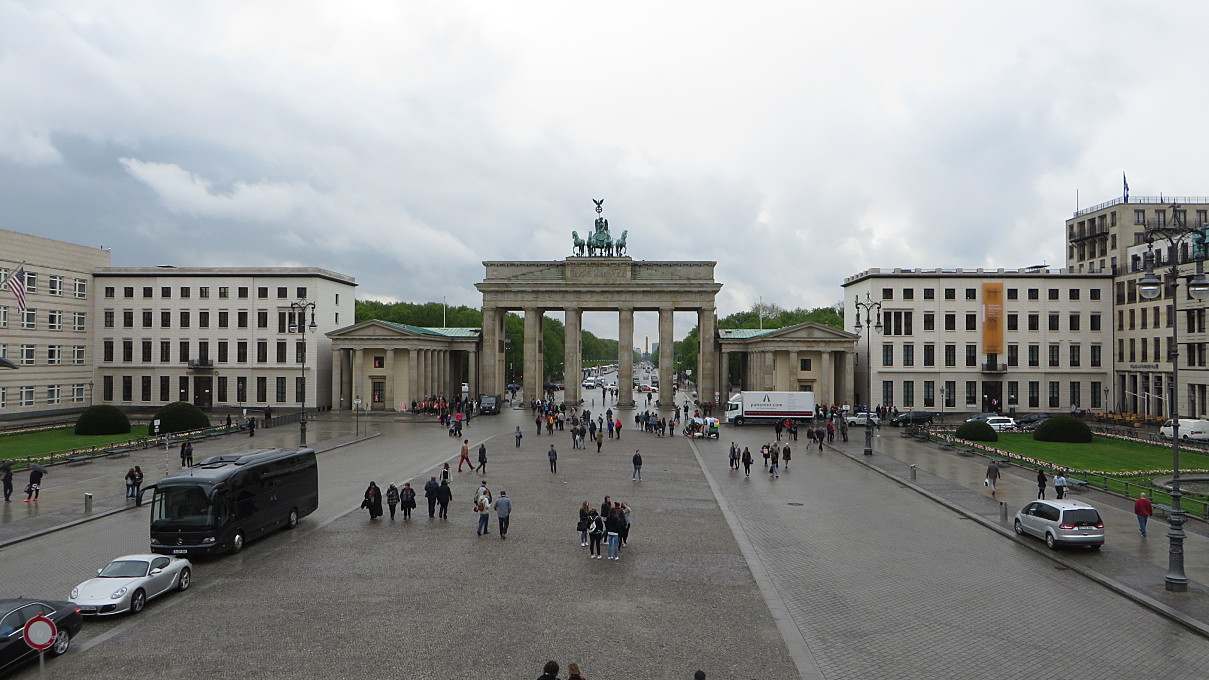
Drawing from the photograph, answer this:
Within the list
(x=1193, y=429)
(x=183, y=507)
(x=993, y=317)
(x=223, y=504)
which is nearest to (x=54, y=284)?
(x=183, y=507)

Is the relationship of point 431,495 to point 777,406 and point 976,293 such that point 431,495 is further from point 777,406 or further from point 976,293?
point 976,293

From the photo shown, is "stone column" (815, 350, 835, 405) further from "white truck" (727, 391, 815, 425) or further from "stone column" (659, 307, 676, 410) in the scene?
"stone column" (659, 307, 676, 410)

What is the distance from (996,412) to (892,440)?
86.9 ft

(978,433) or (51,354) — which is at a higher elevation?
(51,354)

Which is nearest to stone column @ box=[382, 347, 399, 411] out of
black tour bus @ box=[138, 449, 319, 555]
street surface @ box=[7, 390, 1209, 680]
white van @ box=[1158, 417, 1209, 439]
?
street surface @ box=[7, 390, 1209, 680]

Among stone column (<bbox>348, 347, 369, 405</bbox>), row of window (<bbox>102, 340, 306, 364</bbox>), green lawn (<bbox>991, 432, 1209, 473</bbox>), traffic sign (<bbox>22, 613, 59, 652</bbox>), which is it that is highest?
row of window (<bbox>102, 340, 306, 364</bbox>)

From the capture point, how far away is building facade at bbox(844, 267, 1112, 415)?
7712 cm

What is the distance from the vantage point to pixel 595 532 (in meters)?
21.3

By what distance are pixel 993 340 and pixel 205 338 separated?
79236mm

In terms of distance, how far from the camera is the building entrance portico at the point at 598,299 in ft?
283

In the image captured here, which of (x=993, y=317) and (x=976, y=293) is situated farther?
(x=976, y=293)

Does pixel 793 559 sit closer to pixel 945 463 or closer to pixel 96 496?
pixel 945 463

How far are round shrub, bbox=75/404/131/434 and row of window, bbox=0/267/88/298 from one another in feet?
58.4

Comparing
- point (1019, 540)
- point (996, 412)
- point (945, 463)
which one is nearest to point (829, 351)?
point (996, 412)
